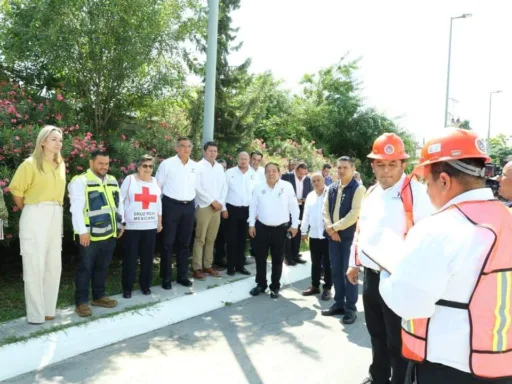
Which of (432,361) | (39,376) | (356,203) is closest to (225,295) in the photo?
(356,203)

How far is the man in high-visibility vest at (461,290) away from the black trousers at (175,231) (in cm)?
487

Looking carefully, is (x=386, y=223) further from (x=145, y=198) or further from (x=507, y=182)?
(x=145, y=198)

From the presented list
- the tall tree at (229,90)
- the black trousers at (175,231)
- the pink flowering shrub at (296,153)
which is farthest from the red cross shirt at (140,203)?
the pink flowering shrub at (296,153)

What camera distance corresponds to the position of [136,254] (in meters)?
5.86

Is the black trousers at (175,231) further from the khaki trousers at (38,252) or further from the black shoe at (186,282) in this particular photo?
the khaki trousers at (38,252)

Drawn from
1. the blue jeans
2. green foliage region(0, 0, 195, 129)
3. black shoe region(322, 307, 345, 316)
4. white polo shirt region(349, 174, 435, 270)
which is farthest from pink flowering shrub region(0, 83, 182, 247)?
white polo shirt region(349, 174, 435, 270)

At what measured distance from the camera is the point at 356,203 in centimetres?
561

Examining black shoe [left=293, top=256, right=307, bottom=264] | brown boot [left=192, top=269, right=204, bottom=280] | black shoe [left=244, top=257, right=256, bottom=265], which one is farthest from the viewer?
black shoe [left=293, top=256, right=307, bottom=264]

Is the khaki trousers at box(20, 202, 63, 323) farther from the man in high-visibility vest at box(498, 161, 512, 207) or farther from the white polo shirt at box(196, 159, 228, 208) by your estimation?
the man in high-visibility vest at box(498, 161, 512, 207)

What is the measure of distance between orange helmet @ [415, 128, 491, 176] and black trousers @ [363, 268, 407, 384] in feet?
4.99

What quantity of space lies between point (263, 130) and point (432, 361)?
18.5 m

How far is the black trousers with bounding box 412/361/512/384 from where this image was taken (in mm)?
1772

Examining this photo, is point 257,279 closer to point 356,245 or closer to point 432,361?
point 356,245

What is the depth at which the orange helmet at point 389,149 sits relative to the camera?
3.60 m
